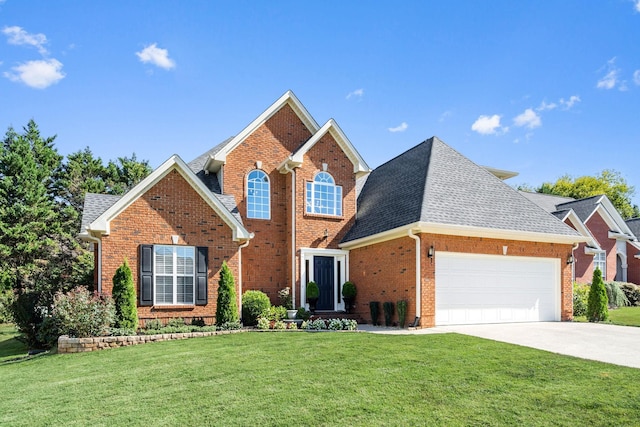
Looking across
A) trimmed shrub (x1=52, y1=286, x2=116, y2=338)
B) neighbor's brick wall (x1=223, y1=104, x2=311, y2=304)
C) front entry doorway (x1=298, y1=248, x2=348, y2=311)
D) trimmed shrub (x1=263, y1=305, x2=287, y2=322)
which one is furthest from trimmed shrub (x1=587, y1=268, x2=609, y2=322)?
trimmed shrub (x1=52, y1=286, x2=116, y2=338)

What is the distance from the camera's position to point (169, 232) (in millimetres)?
14672

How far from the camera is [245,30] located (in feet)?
46.8

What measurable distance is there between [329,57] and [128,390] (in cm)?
1221

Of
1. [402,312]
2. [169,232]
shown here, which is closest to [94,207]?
[169,232]

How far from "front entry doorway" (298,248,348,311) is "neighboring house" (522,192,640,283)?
1497cm

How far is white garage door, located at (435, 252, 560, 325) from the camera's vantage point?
14797mm

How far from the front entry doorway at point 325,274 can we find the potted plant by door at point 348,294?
0.41 m

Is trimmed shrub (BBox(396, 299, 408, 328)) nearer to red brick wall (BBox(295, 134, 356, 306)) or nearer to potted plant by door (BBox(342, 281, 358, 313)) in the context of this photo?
potted plant by door (BBox(342, 281, 358, 313))

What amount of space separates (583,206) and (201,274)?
24.7 m

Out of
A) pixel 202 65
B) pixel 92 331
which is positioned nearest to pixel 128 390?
pixel 92 331

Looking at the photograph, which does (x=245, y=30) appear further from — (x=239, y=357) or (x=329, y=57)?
(x=239, y=357)

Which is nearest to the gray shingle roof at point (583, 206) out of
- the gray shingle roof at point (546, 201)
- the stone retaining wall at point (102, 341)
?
the gray shingle roof at point (546, 201)

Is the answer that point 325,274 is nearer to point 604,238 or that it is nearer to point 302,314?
point 302,314

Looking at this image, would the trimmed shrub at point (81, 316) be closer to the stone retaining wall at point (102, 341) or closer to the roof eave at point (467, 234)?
the stone retaining wall at point (102, 341)
